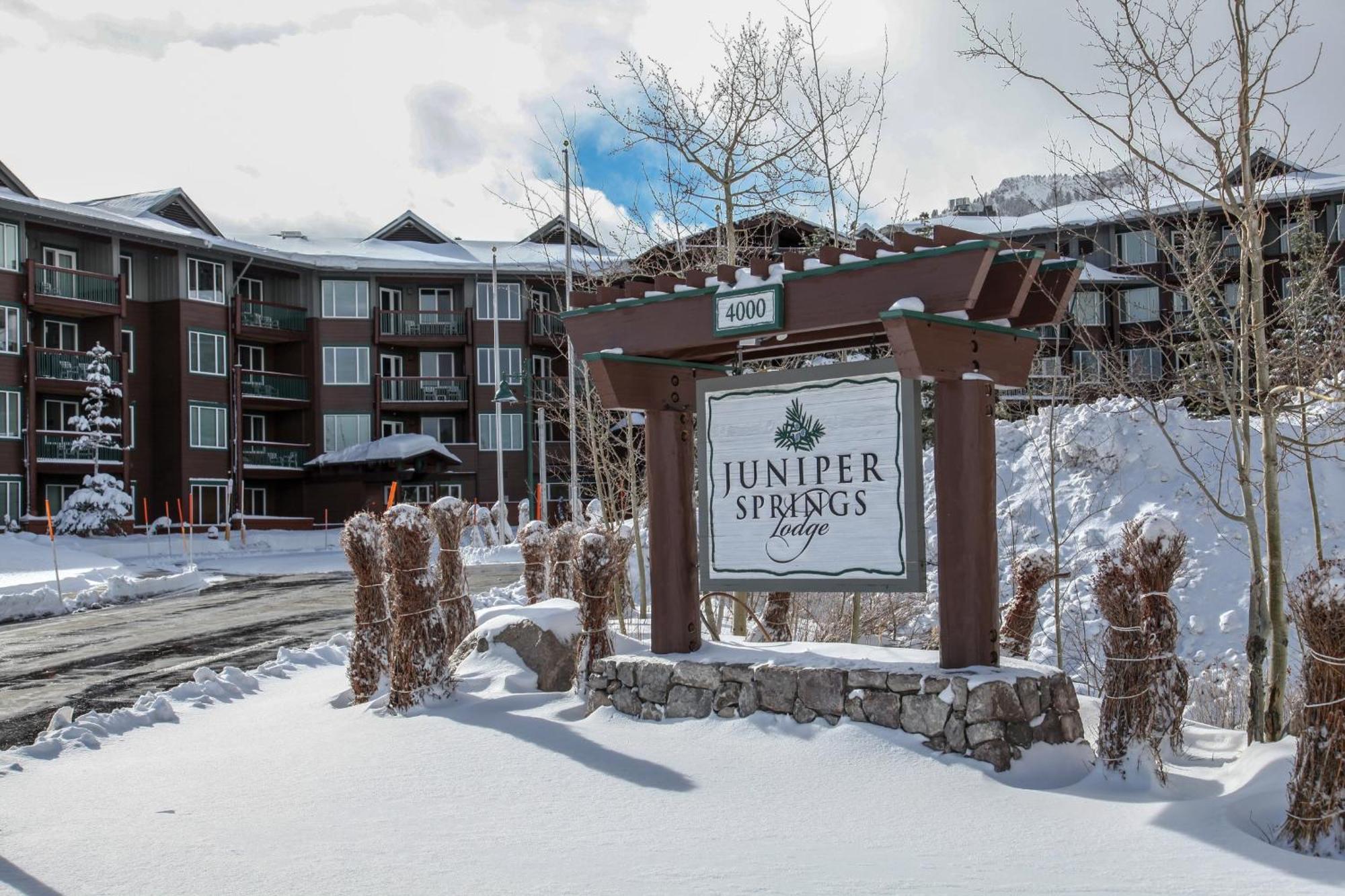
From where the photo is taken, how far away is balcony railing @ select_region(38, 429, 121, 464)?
118 ft

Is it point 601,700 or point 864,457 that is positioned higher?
point 864,457

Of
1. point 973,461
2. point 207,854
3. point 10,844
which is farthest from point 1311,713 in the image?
point 10,844

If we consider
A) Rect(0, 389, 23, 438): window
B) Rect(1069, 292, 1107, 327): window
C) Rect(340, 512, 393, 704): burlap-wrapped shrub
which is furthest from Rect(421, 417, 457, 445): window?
Rect(340, 512, 393, 704): burlap-wrapped shrub

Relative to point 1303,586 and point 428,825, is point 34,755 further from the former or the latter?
point 1303,586

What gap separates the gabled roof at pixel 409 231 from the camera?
47.9 metres

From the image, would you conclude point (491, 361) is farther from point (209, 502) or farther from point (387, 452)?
point (209, 502)

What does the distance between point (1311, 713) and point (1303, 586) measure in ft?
1.76

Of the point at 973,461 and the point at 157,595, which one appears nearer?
the point at 973,461

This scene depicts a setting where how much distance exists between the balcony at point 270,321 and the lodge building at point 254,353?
0.07 metres

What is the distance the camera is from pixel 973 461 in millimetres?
6727

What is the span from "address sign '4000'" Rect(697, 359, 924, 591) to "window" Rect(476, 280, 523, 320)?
1506 inches

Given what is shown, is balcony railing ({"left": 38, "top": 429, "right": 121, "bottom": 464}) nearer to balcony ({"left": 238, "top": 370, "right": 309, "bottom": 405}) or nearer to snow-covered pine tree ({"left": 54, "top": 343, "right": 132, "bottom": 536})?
snow-covered pine tree ({"left": 54, "top": 343, "right": 132, "bottom": 536})

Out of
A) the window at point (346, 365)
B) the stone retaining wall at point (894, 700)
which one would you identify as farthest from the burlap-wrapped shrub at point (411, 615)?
the window at point (346, 365)

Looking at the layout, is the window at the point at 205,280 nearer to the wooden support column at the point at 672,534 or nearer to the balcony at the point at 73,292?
the balcony at the point at 73,292
